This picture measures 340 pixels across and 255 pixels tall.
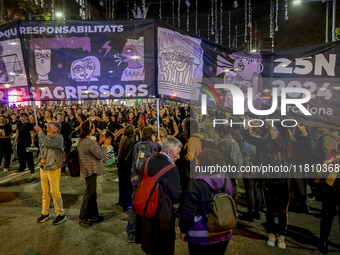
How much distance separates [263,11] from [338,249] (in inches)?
1083

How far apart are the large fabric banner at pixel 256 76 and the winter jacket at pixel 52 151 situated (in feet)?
7.27

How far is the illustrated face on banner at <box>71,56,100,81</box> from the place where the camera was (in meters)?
3.88

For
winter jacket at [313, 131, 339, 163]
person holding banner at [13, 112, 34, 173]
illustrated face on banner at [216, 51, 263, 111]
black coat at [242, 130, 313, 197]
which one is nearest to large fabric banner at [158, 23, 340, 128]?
illustrated face on banner at [216, 51, 263, 111]

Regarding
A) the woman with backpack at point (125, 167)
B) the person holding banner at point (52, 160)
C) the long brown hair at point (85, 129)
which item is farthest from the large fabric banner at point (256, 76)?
the person holding banner at point (52, 160)

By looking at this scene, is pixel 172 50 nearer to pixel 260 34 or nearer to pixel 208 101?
pixel 208 101

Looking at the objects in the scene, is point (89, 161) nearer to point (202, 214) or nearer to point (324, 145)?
point (202, 214)

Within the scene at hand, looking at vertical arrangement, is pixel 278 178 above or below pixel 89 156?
below

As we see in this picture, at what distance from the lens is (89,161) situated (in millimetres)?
4422

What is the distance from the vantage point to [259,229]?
14.9 ft

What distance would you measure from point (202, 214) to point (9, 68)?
3953 millimetres

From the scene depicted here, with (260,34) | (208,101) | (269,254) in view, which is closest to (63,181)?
(208,101)

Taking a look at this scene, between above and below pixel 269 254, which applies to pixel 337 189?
above

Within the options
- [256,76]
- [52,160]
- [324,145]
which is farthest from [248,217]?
[52,160]

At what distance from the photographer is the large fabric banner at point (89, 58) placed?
387 centimetres
